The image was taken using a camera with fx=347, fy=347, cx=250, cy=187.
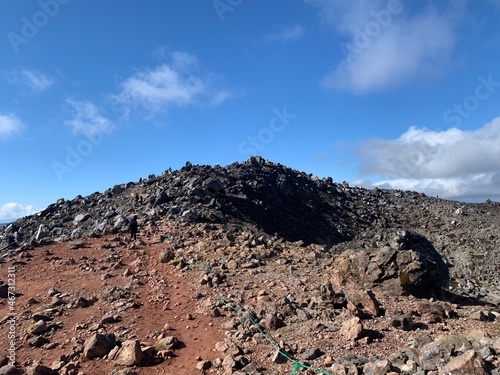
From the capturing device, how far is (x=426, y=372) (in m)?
6.87

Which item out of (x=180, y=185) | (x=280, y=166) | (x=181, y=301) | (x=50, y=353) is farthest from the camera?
(x=280, y=166)

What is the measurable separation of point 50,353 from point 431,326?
1122 cm

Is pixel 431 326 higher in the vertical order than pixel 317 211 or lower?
A: lower

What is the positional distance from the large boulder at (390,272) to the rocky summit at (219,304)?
0.06 metres

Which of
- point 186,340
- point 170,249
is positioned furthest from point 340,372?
point 170,249

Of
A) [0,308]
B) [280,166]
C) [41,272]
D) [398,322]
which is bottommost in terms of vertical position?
[398,322]

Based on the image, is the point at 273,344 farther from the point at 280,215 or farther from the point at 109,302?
the point at 280,215

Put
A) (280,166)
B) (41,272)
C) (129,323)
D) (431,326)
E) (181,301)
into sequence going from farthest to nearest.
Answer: (280,166) < (41,272) < (181,301) < (129,323) < (431,326)

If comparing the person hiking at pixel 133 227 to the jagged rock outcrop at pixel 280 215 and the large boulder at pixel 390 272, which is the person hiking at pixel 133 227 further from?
the large boulder at pixel 390 272

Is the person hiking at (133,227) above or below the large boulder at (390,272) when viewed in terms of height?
above

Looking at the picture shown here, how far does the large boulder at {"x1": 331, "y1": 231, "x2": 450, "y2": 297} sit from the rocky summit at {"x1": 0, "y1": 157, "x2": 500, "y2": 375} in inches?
2.2

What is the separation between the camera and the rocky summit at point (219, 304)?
29.2 feet

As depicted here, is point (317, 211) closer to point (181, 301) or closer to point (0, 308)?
point (181, 301)

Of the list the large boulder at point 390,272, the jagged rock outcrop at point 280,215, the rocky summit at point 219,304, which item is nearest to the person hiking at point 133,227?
the rocky summit at point 219,304
